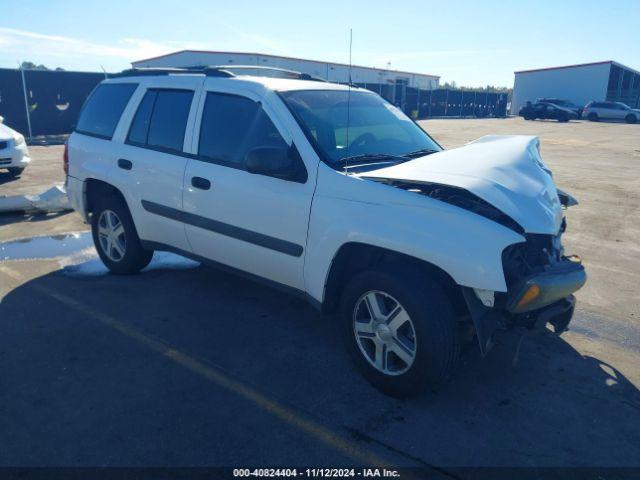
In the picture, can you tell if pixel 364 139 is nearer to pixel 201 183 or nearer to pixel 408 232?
pixel 408 232

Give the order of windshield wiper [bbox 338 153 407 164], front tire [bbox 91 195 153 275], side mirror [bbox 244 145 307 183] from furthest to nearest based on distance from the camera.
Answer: front tire [bbox 91 195 153 275], windshield wiper [bbox 338 153 407 164], side mirror [bbox 244 145 307 183]

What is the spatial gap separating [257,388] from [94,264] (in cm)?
330

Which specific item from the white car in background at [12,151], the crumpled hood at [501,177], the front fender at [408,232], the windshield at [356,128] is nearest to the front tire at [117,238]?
the windshield at [356,128]

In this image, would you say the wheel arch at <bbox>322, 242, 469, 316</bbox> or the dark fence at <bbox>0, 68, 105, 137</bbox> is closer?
the wheel arch at <bbox>322, 242, 469, 316</bbox>

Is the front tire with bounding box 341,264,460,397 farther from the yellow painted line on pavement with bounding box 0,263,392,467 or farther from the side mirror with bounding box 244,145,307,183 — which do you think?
the side mirror with bounding box 244,145,307,183

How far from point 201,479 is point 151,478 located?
0.83 ft

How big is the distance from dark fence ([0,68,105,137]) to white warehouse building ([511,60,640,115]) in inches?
1831

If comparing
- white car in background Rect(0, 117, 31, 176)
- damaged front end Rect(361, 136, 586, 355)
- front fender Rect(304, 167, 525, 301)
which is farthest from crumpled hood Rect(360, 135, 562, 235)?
white car in background Rect(0, 117, 31, 176)

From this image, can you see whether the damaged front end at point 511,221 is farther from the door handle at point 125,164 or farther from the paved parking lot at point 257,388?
the door handle at point 125,164

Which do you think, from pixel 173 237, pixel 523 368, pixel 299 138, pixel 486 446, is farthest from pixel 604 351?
pixel 173 237

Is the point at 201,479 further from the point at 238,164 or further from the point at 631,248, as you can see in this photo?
the point at 631,248

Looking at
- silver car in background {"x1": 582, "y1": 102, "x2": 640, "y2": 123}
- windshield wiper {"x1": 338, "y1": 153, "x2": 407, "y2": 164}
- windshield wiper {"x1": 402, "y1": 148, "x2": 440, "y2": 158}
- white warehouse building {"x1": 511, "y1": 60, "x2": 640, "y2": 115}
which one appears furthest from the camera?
white warehouse building {"x1": 511, "y1": 60, "x2": 640, "y2": 115}

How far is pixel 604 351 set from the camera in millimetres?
4086

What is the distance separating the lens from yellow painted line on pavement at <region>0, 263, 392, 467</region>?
2.93m
